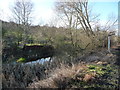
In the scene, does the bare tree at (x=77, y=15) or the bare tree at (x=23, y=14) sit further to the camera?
the bare tree at (x=23, y=14)

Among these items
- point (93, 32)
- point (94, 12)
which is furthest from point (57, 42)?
point (94, 12)

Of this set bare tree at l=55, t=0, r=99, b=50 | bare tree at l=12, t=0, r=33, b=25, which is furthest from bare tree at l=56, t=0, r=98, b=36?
bare tree at l=12, t=0, r=33, b=25

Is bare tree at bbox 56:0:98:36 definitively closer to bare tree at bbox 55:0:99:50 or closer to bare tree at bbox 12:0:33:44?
bare tree at bbox 55:0:99:50

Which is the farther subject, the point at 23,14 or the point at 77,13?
the point at 23,14

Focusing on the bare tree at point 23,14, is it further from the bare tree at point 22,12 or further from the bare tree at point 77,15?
the bare tree at point 77,15

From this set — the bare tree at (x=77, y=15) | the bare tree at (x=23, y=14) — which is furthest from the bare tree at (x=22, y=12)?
the bare tree at (x=77, y=15)

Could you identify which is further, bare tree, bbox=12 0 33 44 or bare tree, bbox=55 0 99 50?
bare tree, bbox=12 0 33 44

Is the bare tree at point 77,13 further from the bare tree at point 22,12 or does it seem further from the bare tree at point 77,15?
the bare tree at point 22,12

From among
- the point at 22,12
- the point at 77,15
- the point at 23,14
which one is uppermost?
the point at 22,12

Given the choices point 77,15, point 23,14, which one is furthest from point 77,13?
point 23,14

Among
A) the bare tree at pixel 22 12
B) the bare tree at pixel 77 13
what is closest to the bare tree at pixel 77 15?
the bare tree at pixel 77 13

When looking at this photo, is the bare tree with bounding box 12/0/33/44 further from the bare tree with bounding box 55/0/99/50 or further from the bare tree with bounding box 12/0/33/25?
the bare tree with bounding box 55/0/99/50

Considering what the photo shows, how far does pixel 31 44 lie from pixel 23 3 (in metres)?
2.94

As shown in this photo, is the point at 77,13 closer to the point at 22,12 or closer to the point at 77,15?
the point at 77,15
